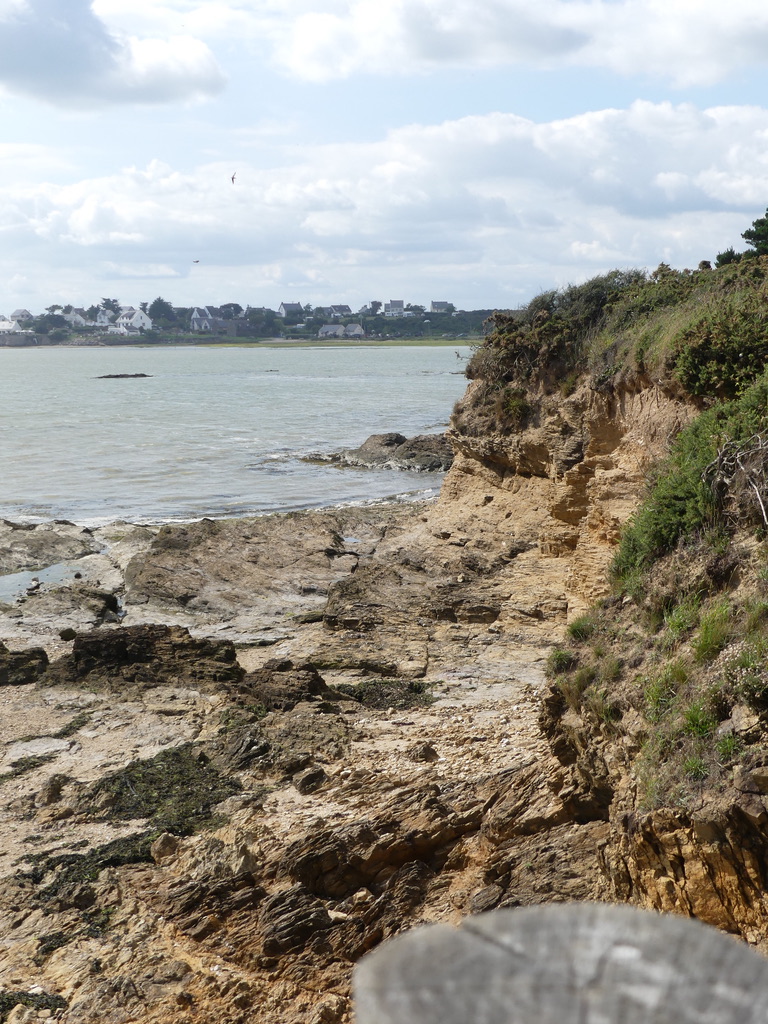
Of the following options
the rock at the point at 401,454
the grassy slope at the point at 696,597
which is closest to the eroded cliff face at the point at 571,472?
the grassy slope at the point at 696,597

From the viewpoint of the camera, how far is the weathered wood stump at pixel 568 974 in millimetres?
1345

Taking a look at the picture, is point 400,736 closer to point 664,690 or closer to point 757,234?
point 664,690

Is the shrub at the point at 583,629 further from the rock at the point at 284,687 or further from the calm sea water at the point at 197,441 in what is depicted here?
the calm sea water at the point at 197,441

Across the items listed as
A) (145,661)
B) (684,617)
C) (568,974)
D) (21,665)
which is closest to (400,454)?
(145,661)

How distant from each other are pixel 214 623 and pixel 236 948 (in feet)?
36.8

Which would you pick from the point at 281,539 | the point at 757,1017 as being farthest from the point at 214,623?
the point at 757,1017

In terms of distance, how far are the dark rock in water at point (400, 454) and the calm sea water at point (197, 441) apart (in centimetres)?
135

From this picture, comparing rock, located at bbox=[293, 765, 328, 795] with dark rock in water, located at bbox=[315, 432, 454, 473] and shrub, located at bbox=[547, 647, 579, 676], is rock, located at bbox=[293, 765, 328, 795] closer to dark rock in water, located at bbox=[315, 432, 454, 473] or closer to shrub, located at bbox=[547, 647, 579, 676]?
shrub, located at bbox=[547, 647, 579, 676]

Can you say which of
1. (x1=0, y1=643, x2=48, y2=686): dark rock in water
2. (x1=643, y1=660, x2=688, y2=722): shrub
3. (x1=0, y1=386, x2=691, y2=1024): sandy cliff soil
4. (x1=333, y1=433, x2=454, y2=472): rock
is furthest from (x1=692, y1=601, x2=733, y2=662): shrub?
(x1=333, y1=433, x2=454, y2=472): rock

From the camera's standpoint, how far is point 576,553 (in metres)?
15.0

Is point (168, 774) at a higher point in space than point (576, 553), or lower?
lower

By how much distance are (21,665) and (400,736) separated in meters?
7.15

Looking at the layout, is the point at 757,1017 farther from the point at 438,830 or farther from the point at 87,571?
the point at 87,571

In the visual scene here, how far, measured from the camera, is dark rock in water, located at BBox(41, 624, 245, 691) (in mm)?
13898
